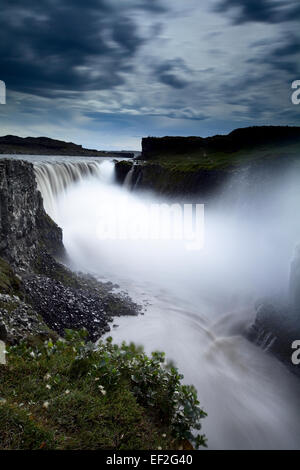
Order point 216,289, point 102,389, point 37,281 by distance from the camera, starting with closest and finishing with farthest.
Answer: point 102,389 < point 37,281 < point 216,289

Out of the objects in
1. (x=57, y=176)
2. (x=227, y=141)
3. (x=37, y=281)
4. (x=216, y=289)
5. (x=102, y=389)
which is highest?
(x=227, y=141)

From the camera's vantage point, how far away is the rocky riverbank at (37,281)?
11609 mm

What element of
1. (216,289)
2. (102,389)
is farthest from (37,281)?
(216,289)

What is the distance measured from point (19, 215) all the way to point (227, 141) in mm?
77414

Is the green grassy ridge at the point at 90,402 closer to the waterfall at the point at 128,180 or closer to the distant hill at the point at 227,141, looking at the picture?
the waterfall at the point at 128,180

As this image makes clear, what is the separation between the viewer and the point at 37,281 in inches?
586

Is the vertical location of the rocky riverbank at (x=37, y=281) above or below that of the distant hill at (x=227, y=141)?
below

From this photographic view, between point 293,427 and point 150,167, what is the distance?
53054mm

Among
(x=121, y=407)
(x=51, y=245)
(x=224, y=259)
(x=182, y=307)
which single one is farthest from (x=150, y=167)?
(x=121, y=407)

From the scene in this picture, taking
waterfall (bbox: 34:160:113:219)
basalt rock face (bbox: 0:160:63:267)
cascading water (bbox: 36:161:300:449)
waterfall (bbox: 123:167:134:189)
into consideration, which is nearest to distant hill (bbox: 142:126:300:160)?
waterfall (bbox: 123:167:134:189)

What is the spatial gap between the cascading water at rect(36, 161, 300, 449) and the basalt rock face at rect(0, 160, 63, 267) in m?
5.32

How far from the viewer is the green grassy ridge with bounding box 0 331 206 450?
4332 mm

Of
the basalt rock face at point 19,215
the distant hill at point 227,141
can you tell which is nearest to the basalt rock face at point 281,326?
the basalt rock face at point 19,215

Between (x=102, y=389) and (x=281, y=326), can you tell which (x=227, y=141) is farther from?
(x=102, y=389)
